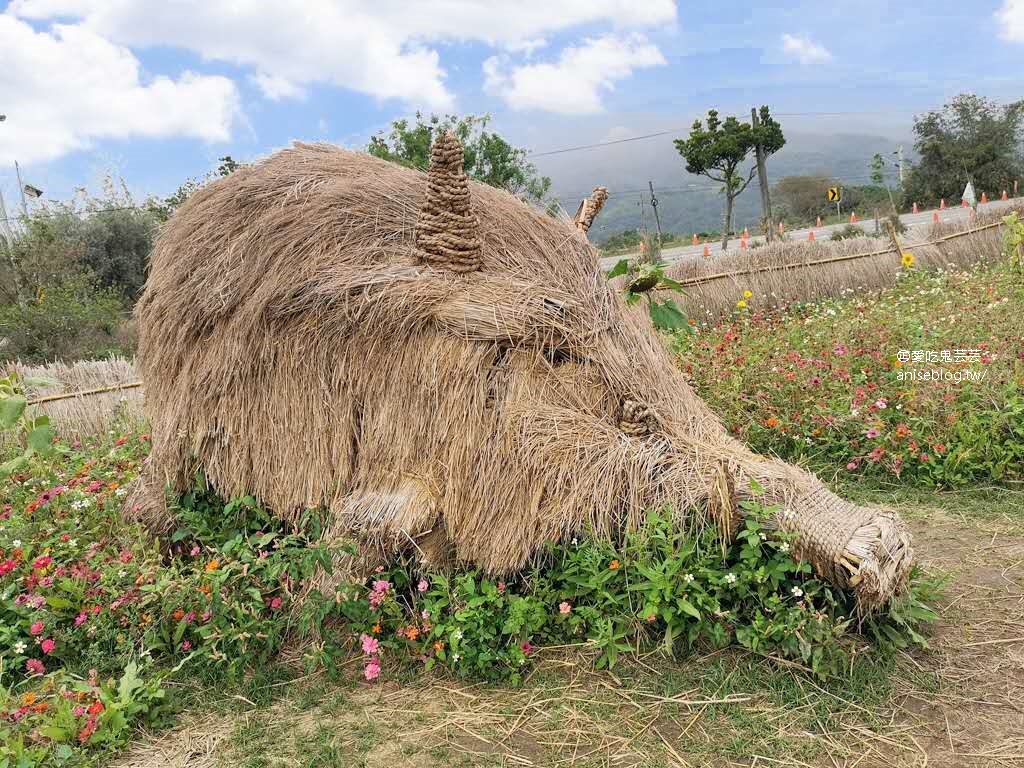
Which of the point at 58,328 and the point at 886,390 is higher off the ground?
the point at 58,328

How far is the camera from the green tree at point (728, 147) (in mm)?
30656

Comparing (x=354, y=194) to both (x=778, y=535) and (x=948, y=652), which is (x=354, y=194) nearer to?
(x=778, y=535)

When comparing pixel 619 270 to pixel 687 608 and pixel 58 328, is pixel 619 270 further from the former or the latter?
pixel 58 328

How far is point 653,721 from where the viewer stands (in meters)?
2.58

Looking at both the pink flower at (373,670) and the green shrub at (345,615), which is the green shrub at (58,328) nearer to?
the green shrub at (345,615)

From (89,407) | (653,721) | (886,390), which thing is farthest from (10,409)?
(886,390)

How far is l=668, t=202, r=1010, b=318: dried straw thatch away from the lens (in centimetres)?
945

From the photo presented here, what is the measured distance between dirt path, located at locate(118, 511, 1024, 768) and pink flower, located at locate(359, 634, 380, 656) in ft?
0.49

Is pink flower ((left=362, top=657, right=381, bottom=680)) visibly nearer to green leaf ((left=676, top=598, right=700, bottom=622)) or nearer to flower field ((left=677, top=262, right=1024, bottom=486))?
green leaf ((left=676, top=598, right=700, bottom=622))

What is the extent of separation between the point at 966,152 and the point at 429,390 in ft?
131

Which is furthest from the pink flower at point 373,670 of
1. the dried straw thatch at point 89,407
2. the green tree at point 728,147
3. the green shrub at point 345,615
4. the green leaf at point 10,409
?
the green tree at point 728,147

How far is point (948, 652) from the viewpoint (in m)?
2.88

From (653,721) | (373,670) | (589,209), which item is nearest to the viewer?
(653,721)

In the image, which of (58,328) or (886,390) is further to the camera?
(58,328)
